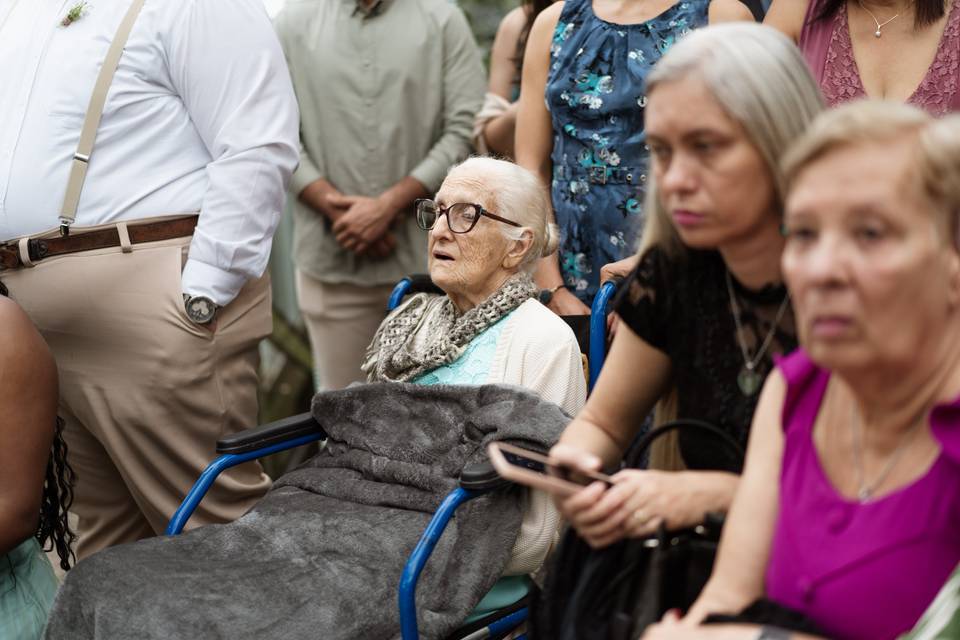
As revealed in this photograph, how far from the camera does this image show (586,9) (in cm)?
339

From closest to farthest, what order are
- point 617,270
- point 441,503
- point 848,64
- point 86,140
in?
point 441,503 < point 848,64 < point 617,270 < point 86,140

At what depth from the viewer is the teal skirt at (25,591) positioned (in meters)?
2.79

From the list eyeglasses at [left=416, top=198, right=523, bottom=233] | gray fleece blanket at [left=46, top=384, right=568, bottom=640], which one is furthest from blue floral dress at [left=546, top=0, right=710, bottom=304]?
gray fleece blanket at [left=46, top=384, right=568, bottom=640]

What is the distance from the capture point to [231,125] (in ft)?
11.4

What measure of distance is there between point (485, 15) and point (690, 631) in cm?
419

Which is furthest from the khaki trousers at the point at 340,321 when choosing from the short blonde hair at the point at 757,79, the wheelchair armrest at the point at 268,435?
the short blonde hair at the point at 757,79

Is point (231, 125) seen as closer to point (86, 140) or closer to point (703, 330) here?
point (86, 140)

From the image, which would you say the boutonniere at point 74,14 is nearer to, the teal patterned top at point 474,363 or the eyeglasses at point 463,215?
the eyeglasses at point 463,215

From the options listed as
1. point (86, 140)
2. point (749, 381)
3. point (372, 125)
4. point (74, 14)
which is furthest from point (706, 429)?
point (372, 125)

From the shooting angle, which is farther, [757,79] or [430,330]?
[430,330]

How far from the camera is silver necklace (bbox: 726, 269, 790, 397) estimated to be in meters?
1.94

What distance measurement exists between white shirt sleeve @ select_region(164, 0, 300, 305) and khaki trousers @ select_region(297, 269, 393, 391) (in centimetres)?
94

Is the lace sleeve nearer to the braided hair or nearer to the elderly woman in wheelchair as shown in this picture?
the elderly woman in wheelchair

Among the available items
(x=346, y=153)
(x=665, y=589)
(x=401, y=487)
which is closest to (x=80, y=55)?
(x=346, y=153)
